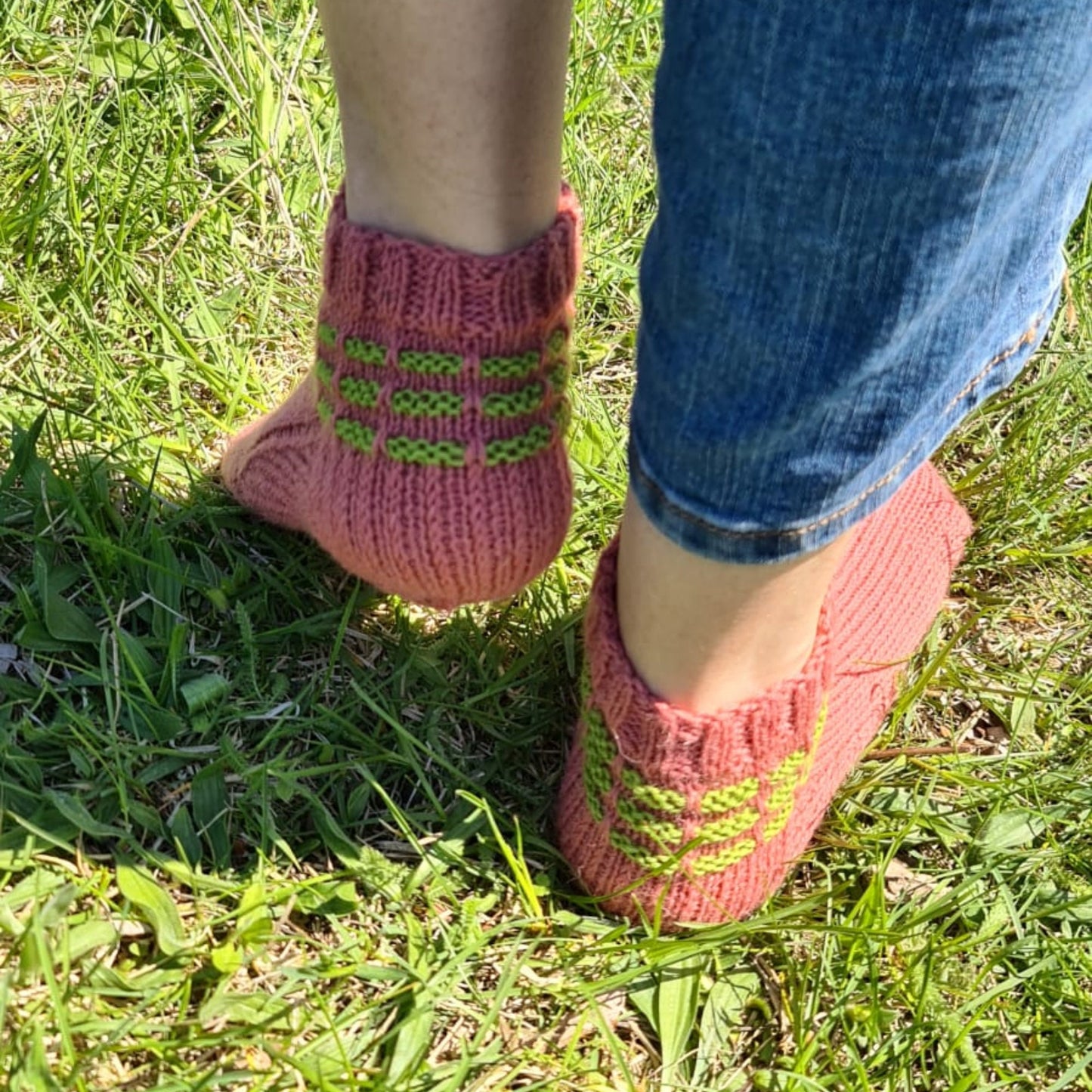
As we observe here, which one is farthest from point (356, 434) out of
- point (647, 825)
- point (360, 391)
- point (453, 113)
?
point (647, 825)

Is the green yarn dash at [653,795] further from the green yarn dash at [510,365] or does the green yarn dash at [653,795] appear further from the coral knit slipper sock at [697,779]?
the green yarn dash at [510,365]

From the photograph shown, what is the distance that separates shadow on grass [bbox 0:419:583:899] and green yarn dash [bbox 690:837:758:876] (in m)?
0.14

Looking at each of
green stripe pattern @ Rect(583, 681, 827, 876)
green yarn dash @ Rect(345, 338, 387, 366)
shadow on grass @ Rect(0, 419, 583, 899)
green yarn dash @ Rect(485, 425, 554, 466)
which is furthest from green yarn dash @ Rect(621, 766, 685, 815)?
green yarn dash @ Rect(345, 338, 387, 366)

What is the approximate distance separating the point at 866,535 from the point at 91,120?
0.96 metres

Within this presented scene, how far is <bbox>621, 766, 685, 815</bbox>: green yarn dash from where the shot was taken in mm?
933

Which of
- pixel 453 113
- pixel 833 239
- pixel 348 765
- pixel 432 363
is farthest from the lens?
pixel 348 765

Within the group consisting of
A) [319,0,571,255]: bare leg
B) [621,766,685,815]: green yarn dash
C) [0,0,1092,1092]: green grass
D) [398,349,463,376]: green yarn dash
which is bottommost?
[0,0,1092,1092]: green grass

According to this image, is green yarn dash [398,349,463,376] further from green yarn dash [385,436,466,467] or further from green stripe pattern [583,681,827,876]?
green stripe pattern [583,681,827,876]

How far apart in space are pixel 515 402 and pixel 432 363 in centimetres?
7

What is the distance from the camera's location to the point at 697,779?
36.5 inches

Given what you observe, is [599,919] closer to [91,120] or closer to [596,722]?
[596,722]

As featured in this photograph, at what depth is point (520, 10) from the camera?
714 mm

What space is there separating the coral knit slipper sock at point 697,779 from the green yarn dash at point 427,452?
14cm

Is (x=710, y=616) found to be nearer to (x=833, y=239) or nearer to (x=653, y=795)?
(x=653, y=795)
